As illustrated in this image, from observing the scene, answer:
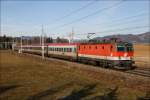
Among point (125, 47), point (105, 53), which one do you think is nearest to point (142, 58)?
point (105, 53)

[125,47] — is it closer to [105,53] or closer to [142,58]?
[105,53]

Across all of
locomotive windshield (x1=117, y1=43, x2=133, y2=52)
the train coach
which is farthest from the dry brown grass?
locomotive windshield (x1=117, y1=43, x2=133, y2=52)

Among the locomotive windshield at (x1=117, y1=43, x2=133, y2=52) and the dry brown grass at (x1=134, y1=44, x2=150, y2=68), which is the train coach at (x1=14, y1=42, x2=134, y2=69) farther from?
the dry brown grass at (x1=134, y1=44, x2=150, y2=68)

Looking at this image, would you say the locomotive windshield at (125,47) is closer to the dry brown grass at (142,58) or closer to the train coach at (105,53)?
the train coach at (105,53)

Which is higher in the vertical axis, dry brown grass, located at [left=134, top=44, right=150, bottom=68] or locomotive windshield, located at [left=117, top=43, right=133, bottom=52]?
locomotive windshield, located at [left=117, top=43, right=133, bottom=52]

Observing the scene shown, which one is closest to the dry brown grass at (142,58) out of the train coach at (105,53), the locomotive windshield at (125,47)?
the train coach at (105,53)

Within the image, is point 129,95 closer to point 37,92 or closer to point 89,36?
point 37,92

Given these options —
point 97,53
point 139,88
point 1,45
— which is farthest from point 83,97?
point 1,45

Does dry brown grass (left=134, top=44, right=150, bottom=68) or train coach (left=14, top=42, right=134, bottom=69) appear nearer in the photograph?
train coach (left=14, top=42, right=134, bottom=69)

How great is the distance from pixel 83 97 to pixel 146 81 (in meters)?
7.68

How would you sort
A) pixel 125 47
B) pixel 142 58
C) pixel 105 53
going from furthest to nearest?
pixel 142 58 → pixel 105 53 → pixel 125 47

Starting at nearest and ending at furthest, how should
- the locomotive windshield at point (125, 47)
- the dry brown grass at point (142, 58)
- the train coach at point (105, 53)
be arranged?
the train coach at point (105, 53), the locomotive windshield at point (125, 47), the dry brown grass at point (142, 58)

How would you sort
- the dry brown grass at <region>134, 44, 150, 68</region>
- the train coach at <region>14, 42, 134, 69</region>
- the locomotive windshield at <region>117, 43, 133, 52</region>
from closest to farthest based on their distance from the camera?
the train coach at <region>14, 42, 134, 69</region>, the locomotive windshield at <region>117, 43, 133, 52</region>, the dry brown grass at <region>134, 44, 150, 68</region>

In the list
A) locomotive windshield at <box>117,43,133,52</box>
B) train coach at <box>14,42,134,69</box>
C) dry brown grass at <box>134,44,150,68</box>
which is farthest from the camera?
dry brown grass at <box>134,44,150,68</box>
